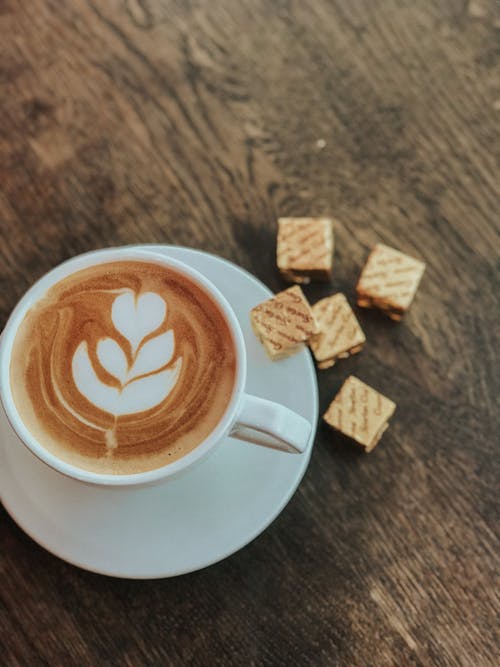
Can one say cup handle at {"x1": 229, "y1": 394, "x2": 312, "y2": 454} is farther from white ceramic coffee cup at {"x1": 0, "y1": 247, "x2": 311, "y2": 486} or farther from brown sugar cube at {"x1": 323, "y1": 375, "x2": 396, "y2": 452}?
brown sugar cube at {"x1": 323, "y1": 375, "x2": 396, "y2": 452}

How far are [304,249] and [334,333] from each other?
15 centimetres

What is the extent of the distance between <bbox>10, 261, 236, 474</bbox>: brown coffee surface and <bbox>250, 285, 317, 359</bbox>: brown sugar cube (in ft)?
0.36

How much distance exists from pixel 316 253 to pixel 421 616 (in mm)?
571

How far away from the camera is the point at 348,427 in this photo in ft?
3.67

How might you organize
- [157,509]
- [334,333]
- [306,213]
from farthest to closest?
[306,213] → [334,333] → [157,509]

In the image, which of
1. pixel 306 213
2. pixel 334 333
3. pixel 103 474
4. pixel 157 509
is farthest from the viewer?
pixel 306 213

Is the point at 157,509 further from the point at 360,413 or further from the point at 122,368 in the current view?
the point at 360,413

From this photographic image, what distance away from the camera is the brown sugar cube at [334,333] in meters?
1.15

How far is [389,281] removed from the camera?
46.6 inches

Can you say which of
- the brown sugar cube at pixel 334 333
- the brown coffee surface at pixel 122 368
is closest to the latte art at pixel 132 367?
the brown coffee surface at pixel 122 368

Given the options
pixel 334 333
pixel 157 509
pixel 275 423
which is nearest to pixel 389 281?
pixel 334 333

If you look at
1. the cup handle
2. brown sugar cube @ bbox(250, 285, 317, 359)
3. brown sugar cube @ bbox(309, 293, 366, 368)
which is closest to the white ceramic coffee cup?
the cup handle

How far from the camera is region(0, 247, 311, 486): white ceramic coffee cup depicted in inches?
35.8

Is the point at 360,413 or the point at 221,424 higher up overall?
the point at 221,424
